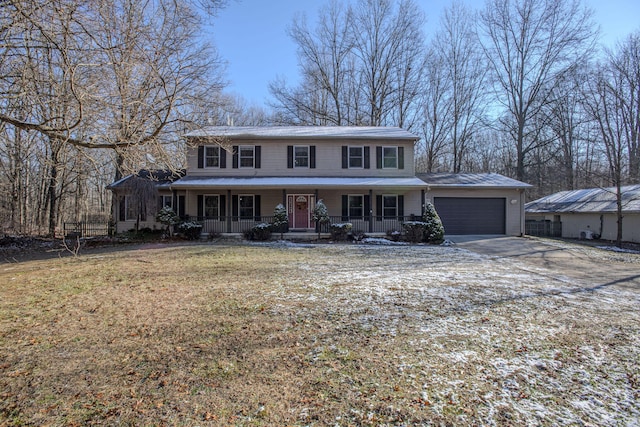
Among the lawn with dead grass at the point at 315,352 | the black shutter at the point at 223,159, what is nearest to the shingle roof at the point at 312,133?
the black shutter at the point at 223,159

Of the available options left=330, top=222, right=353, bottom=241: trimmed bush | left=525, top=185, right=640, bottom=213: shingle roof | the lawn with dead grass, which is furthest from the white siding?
left=525, top=185, right=640, bottom=213: shingle roof

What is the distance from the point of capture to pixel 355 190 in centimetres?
1667

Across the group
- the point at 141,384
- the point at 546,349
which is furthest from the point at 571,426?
the point at 141,384

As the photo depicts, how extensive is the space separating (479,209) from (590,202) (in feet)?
28.7

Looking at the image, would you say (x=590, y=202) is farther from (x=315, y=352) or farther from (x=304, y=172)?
(x=315, y=352)

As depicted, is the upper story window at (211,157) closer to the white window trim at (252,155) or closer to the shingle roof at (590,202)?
the white window trim at (252,155)

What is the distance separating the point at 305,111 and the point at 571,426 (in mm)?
26844

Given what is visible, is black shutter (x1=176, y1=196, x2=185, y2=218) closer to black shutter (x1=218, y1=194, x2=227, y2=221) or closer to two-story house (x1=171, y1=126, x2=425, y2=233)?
two-story house (x1=171, y1=126, x2=425, y2=233)

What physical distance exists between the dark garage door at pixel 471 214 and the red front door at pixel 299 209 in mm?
6932

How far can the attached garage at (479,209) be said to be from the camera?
17.8 metres

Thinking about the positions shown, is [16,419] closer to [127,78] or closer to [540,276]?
[127,78]

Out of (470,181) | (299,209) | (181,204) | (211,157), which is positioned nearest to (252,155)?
(211,157)

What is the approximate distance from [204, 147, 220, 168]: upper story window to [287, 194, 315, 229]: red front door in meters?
4.19

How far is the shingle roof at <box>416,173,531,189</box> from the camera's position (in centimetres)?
1734
